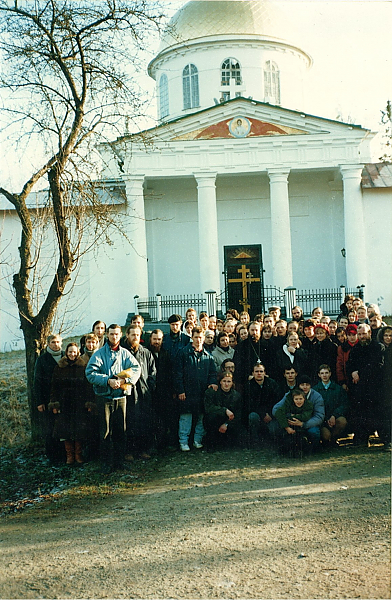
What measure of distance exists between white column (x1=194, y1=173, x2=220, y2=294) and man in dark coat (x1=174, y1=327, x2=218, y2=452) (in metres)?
13.4

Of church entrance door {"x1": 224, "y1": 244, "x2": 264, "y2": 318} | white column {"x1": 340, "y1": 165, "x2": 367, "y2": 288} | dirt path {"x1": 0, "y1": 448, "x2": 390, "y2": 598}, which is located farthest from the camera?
church entrance door {"x1": 224, "y1": 244, "x2": 264, "y2": 318}

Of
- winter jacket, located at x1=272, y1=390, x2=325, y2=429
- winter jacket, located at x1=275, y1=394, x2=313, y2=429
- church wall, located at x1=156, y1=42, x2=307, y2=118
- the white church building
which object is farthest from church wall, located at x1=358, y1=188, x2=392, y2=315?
winter jacket, located at x1=275, y1=394, x2=313, y2=429

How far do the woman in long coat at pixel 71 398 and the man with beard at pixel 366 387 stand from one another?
10.5ft

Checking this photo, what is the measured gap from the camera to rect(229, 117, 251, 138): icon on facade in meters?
21.7

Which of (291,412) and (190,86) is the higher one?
(190,86)

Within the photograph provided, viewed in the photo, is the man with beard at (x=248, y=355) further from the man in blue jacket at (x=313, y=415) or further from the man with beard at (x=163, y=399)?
the man with beard at (x=163, y=399)

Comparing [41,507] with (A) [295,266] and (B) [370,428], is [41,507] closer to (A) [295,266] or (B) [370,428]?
(B) [370,428]

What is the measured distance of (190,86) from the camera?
25.5 m

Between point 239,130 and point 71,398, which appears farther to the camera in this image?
point 239,130

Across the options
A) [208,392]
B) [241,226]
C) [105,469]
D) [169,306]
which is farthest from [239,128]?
[105,469]

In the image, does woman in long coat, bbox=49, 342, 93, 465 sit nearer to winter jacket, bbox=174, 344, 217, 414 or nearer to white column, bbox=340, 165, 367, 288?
winter jacket, bbox=174, 344, 217, 414

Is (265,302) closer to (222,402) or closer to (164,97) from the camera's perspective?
(164,97)

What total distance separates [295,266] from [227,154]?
5039 mm

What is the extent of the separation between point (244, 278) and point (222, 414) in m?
15.7
